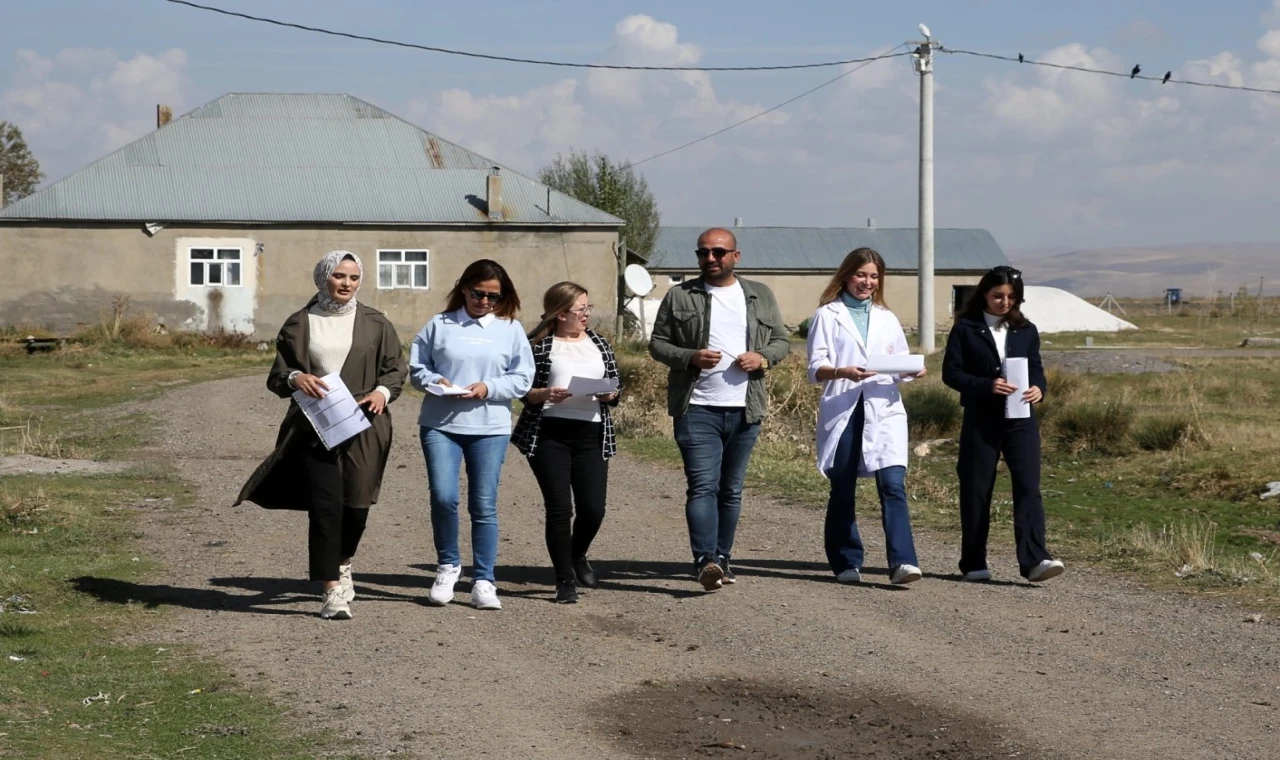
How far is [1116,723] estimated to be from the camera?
5711 mm

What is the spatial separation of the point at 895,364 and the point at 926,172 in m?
23.7

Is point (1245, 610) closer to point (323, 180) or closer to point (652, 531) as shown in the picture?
point (652, 531)

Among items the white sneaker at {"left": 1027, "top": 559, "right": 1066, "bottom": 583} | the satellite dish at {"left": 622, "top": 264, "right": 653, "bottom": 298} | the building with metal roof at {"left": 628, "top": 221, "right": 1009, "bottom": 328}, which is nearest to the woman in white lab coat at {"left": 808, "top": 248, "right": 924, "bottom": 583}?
the white sneaker at {"left": 1027, "top": 559, "right": 1066, "bottom": 583}

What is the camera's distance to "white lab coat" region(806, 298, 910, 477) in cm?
845

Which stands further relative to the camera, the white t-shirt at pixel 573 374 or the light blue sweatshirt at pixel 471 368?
the white t-shirt at pixel 573 374

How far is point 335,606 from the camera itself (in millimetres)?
7520

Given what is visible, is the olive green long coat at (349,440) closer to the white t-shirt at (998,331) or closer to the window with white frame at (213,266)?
the white t-shirt at (998,331)

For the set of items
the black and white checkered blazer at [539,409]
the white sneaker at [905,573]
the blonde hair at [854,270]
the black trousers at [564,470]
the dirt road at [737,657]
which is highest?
the blonde hair at [854,270]

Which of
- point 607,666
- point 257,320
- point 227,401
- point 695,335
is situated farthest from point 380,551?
point 257,320

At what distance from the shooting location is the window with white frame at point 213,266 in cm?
3988

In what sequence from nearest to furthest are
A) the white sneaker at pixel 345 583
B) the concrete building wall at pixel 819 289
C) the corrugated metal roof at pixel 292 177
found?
the white sneaker at pixel 345 583 < the corrugated metal roof at pixel 292 177 < the concrete building wall at pixel 819 289

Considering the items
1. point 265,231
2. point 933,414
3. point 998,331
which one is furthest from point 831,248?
point 998,331

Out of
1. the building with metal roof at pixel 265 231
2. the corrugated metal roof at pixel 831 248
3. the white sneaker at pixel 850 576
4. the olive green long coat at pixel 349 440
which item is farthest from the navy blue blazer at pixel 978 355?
the corrugated metal roof at pixel 831 248

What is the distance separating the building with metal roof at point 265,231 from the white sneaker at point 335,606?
32209 millimetres
